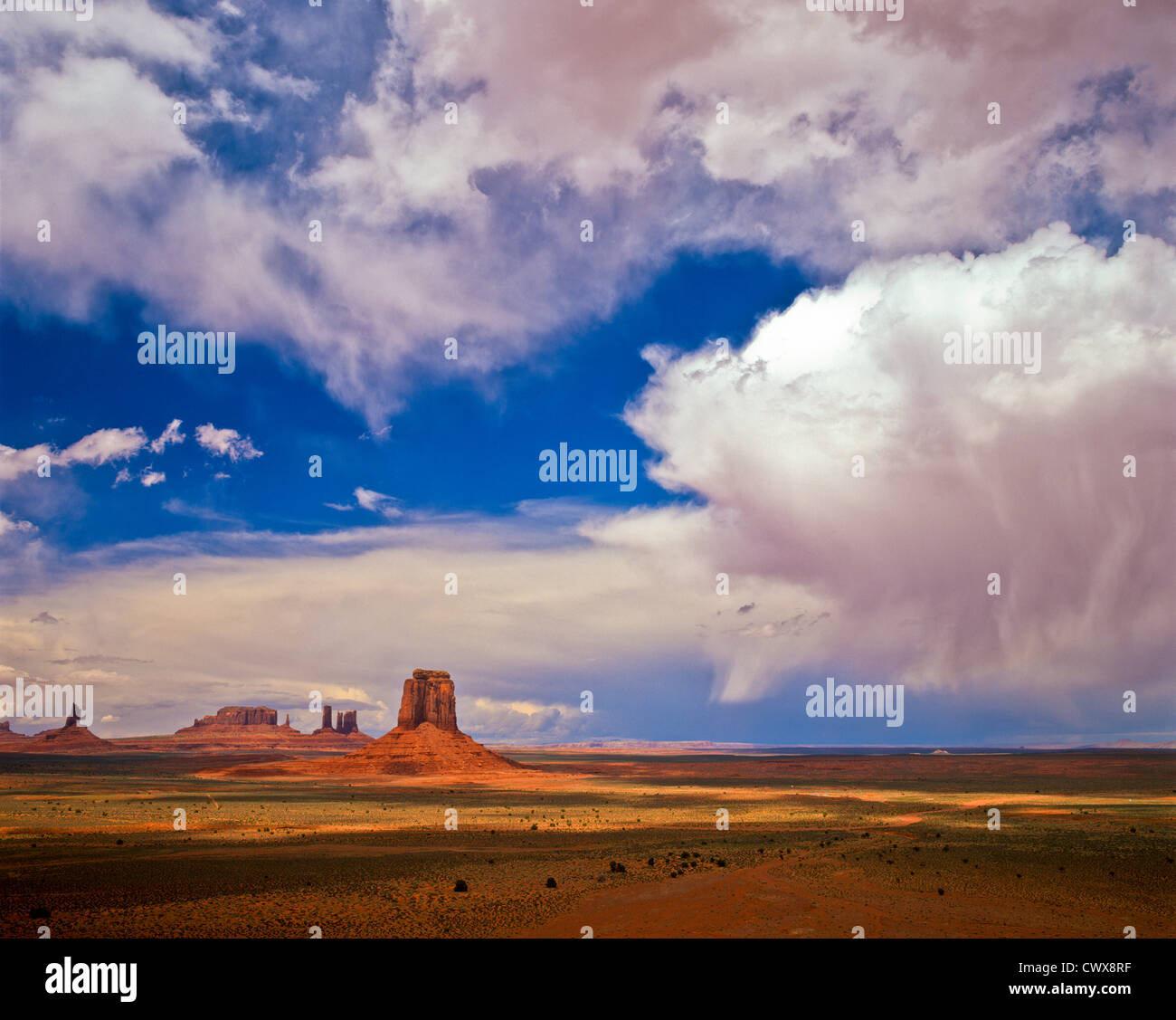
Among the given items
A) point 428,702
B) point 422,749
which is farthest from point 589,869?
point 428,702

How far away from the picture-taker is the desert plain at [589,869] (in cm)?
2647

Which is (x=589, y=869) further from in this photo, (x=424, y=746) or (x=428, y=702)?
(x=428, y=702)

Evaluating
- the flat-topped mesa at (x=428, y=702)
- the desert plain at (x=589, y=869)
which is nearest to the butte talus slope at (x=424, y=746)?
the flat-topped mesa at (x=428, y=702)

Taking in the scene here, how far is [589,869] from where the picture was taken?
37906 millimetres

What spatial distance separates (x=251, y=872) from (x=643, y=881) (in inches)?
756

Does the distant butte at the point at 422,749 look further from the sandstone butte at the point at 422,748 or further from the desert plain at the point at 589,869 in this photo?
the desert plain at the point at 589,869

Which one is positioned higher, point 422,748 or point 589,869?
point 589,869

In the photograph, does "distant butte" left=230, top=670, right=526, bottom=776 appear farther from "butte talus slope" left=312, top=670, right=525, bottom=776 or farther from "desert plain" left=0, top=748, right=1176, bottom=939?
"desert plain" left=0, top=748, right=1176, bottom=939

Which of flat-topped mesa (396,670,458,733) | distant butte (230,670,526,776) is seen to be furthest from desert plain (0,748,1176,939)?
flat-topped mesa (396,670,458,733)

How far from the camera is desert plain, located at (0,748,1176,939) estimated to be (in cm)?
2647

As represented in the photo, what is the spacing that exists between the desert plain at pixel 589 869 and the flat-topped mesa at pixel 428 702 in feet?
303

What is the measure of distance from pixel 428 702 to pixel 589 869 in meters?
148
